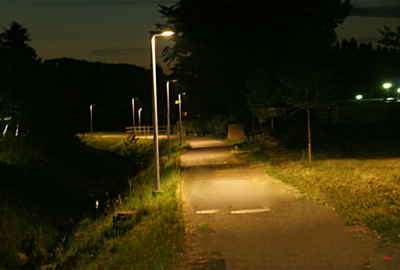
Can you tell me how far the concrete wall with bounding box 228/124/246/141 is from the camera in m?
42.2

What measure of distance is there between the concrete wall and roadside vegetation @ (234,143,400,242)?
68.9 ft

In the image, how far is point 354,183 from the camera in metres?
12.6

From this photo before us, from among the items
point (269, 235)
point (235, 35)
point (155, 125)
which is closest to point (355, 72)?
point (235, 35)

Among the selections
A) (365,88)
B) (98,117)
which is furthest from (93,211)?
(98,117)

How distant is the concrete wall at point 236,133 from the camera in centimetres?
4216

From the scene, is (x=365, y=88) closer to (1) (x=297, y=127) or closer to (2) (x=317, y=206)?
(1) (x=297, y=127)

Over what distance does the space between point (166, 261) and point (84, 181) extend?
18781 mm

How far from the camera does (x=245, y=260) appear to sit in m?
6.74

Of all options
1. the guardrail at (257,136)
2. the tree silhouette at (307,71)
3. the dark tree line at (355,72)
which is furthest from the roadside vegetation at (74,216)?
the dark tree line at (355,72)

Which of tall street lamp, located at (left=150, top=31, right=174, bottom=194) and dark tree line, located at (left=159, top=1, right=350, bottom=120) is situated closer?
tall street lamp, located at (left=150, top=31, right=174, bottom=194)

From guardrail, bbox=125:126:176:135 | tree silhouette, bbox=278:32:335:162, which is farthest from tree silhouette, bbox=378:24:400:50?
guardrail, bbox=125:126:176:135

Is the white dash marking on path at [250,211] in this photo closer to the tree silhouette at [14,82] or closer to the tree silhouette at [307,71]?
the tree silhouette at [307,71]

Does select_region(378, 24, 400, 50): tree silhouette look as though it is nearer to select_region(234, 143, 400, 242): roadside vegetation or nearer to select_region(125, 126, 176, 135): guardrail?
select_region(234, 143, 400, 242): roadside vegetation

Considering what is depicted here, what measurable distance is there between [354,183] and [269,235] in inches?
218
